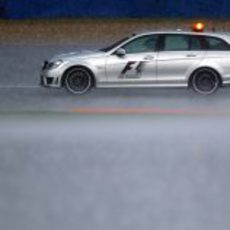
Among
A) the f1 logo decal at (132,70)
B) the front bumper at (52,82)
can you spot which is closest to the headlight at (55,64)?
the front bumper at (52,82)

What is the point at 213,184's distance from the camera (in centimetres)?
970

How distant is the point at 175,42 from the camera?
65.4 feet

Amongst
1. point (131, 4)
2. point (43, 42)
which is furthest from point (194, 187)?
point (131, 4)

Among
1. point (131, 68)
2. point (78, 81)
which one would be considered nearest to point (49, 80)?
point (78, 81)

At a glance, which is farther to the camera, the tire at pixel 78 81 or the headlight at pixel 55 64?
the headlight at pixel 55 64

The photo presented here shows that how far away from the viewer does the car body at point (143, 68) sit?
19.4m

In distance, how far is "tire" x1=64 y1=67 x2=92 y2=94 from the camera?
19484mm

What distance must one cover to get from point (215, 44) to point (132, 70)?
1832 mm

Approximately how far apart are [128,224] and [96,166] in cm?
289

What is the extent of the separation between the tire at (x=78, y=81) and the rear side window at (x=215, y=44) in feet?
8.22

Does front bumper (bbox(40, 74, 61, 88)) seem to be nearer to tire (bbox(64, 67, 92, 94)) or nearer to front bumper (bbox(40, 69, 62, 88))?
front bumper (bbox(40, 69, 62, 88))

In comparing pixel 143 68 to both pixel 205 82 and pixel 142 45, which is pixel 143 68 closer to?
pixel 142 45

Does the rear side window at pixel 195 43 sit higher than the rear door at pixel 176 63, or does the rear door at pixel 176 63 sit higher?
the rear side window at pixel 195 43

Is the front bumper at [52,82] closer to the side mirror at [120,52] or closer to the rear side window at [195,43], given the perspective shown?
the side mirror at [120,52]
